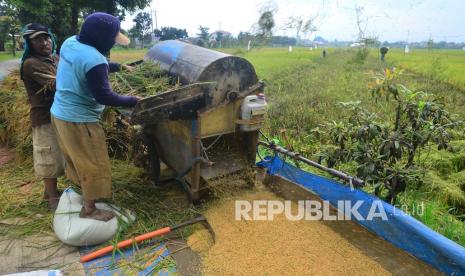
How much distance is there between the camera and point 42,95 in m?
3.15

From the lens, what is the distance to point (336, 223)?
313cm

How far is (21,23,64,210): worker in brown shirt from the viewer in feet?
9.97

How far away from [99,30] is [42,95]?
1056 millimetres

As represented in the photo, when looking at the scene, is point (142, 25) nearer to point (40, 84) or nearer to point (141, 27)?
point (141, 27)

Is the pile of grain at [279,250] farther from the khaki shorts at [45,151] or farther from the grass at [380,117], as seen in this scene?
the khaki shorts at [45,151]

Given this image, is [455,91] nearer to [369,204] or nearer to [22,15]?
[369,204]

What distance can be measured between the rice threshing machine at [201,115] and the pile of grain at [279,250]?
564mm

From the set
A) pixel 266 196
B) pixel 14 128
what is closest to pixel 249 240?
pixel 266 196

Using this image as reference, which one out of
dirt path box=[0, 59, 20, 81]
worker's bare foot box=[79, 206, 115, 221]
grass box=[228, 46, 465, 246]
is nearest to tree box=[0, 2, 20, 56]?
dirt path box=[0, 59, 20, 81]

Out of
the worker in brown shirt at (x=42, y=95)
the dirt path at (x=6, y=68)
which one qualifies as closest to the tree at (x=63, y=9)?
the dirt path at (x=6, y=68)

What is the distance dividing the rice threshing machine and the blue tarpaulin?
78 cm

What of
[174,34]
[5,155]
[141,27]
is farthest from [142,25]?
[5,155]

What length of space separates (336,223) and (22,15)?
16.2 meters

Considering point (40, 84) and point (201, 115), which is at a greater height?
point (40, 84)
